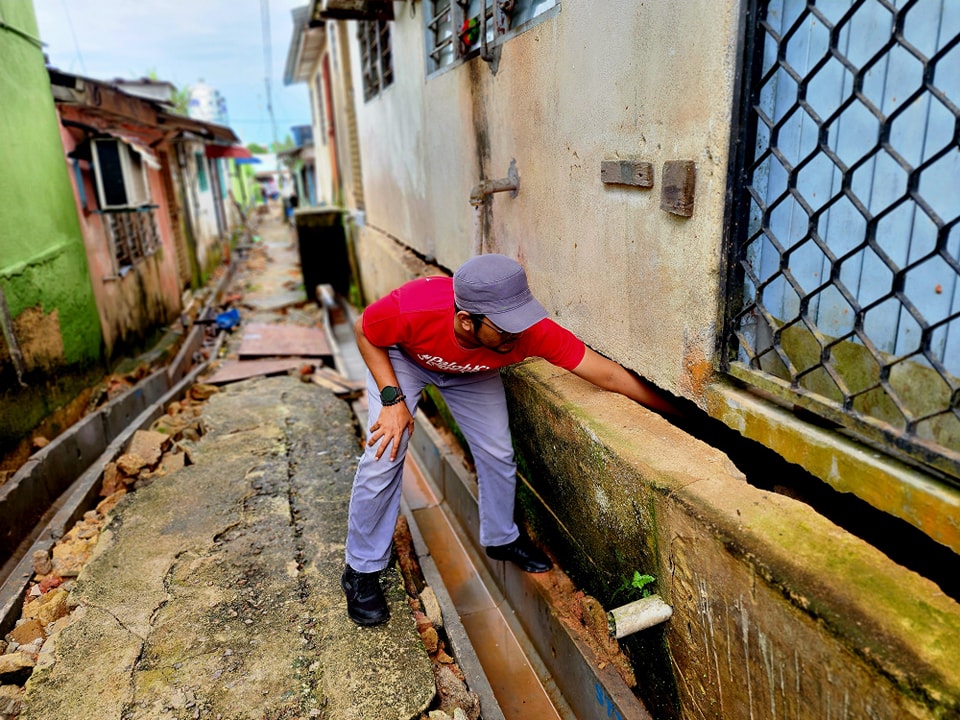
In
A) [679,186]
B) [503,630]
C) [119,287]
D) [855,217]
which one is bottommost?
[503,630]

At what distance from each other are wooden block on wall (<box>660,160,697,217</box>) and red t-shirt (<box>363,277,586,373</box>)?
0.78 meters

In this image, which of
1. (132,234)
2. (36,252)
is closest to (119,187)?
(36,252)

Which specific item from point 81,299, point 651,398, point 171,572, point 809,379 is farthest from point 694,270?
point 81,299

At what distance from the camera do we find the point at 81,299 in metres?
6.86

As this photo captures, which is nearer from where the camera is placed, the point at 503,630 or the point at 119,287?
the point at 503,630

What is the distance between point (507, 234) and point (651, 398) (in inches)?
77.1

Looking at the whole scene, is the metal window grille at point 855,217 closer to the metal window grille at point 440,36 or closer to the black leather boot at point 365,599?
the black leather boot at point 365,599

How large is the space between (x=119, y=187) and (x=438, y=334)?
6.18m

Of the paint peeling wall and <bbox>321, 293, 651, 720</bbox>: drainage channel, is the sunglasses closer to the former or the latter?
<bbox>321, 293, 651, 720</bbox>: drainage channel

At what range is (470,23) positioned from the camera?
4957mm

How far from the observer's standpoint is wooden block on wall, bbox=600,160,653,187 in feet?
9.27

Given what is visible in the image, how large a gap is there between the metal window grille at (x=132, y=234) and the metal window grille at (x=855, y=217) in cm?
736

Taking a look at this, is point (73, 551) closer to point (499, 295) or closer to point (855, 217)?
point (499, 295)

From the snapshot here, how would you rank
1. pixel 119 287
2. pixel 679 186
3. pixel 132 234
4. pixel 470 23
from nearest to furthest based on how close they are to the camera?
pixel 679 186
pixel 470 23
pixel 119 287
pixel 132 234
